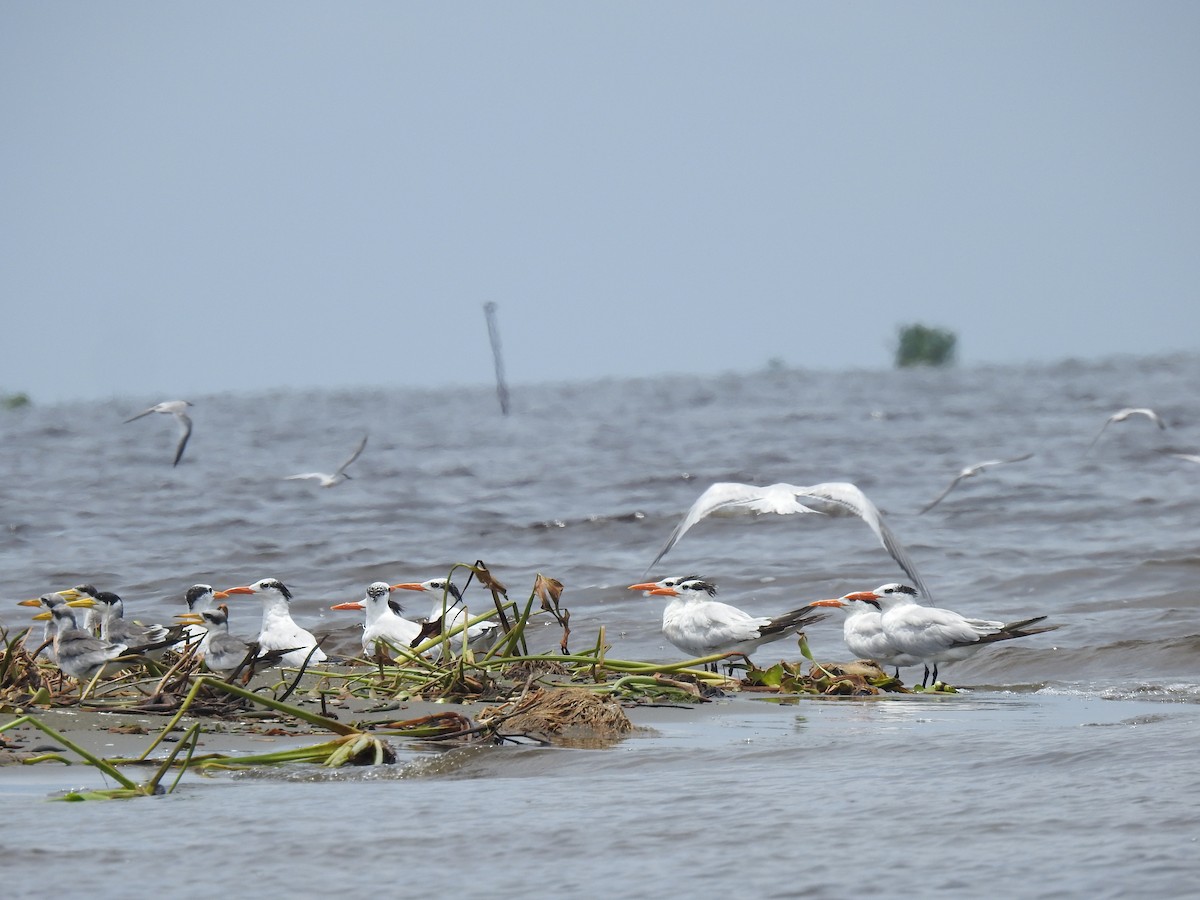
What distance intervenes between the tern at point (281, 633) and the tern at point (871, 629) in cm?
296

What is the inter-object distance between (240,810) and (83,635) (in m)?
2.37

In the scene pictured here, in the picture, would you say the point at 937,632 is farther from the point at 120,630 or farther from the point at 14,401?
the point at 14,401

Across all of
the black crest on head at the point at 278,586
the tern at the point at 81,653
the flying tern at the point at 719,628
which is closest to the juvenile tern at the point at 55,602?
the tern at the point at 81,653

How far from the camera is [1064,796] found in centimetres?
547

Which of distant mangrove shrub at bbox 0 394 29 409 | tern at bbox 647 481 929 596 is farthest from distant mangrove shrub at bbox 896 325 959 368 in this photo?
tern at bbox 647 481 929 596

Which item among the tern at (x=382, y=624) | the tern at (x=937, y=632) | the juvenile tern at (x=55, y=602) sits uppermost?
the juvenile tern at (x=55, y=602)

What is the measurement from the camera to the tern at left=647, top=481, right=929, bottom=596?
11531 mm

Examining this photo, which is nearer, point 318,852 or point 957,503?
point 318,852

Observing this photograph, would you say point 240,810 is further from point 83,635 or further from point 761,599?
point 761,599

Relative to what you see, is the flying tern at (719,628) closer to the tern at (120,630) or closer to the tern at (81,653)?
the tern at (120,630)

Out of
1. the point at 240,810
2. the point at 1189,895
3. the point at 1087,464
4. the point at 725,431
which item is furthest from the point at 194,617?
the point at 725,431

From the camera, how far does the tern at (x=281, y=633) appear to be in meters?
8.80

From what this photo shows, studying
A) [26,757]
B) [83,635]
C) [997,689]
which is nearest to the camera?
[26,757]

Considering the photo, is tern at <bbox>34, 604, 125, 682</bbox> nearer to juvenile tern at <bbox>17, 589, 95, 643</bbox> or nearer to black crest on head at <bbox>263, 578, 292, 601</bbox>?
juvenile tern at <bbox>17, 589, 95, 643</bbox>
